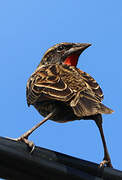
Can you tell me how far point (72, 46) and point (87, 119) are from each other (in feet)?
8.78

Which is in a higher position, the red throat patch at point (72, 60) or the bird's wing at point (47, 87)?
the red throat patch at point (72, 60)

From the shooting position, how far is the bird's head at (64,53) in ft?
27.5

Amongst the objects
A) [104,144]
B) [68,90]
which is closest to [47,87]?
[68,90]

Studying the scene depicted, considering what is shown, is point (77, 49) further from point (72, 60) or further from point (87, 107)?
point (87, 107)

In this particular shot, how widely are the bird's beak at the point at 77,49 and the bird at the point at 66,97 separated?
3.55 feet

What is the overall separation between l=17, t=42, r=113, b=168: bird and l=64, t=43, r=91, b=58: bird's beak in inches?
42.6

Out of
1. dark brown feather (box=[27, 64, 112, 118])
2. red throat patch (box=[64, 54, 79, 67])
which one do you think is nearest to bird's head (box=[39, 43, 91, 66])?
red throat patch (box=[64, 54, 79, 67])

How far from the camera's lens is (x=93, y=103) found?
5562 mm

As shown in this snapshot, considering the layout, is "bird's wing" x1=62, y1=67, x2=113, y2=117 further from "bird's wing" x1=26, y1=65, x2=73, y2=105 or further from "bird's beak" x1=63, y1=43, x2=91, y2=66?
"bird's beak" x1=63, y1=43, x2=91, y2=66

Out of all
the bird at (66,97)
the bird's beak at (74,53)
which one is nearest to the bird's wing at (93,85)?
the bird at (66,97)

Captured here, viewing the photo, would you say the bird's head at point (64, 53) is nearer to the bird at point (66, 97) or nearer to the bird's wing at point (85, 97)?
the bird at point (66, 97)

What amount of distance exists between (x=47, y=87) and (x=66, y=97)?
0.40 m

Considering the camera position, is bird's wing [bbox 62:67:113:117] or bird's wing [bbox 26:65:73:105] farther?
bird's wing [bbox 26:65:73:105]

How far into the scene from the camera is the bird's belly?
19.6 feet
